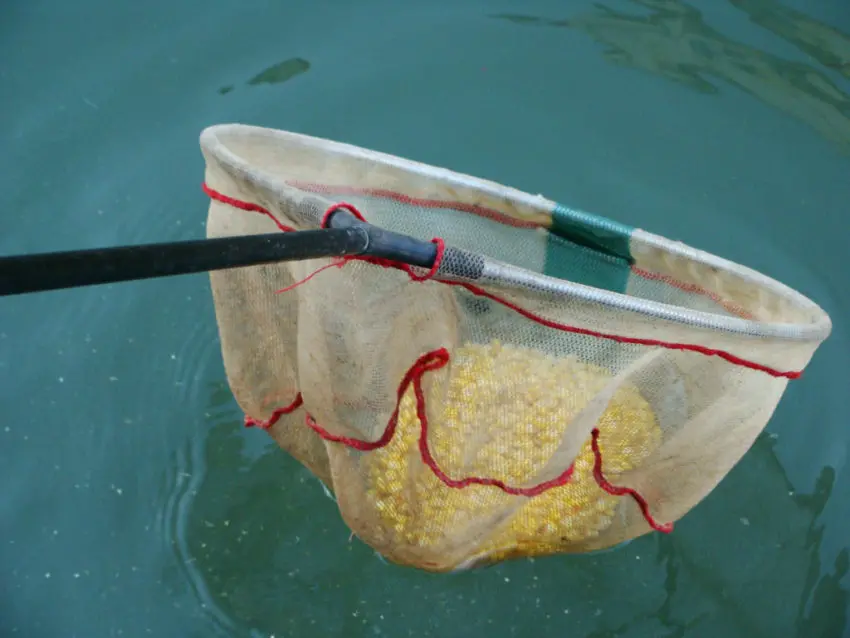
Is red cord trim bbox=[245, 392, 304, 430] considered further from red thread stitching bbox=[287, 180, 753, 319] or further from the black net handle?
the black net handle

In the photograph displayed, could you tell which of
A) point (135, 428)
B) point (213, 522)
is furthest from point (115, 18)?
point (213, 522)

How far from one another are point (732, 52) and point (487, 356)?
2019 millimetres

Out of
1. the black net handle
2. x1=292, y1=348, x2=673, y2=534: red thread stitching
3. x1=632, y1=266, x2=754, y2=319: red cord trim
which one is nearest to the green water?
x1=292, y1=348, x2=673, y2=534: red thread stitching

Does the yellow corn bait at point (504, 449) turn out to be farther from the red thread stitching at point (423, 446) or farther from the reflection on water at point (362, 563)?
the reflection on water at point (362, 563)

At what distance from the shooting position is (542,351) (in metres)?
1.29

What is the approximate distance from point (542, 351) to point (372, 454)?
1.17 ft

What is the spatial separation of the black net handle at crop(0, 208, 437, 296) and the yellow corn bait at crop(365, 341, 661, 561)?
342 millimetres

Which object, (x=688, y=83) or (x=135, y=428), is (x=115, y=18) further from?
(x=688, y=83)

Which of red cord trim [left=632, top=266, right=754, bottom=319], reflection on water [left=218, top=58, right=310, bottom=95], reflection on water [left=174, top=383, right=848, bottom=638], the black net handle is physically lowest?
reflection on water [left=174, top=383, right=848, bottom=638]

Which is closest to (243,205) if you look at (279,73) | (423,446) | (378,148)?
(423,446)

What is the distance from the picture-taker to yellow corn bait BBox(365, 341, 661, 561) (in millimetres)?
1330

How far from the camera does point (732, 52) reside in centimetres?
285

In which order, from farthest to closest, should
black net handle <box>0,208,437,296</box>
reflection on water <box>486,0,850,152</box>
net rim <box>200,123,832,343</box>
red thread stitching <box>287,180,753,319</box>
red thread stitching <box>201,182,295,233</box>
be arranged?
1. reflection on water <box>486,0,850,152</box>
2. red thread stitching <box>287,180,753,319</box>
3. red thread stitching <box>201,182,295,233</box>
4. net rim <box>200,123,832,343</box>
5. black net handle <box>0,208,437,296</box>

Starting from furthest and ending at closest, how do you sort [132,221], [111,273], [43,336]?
1. [132,221]
2. [43,336]
3. [111,273]
